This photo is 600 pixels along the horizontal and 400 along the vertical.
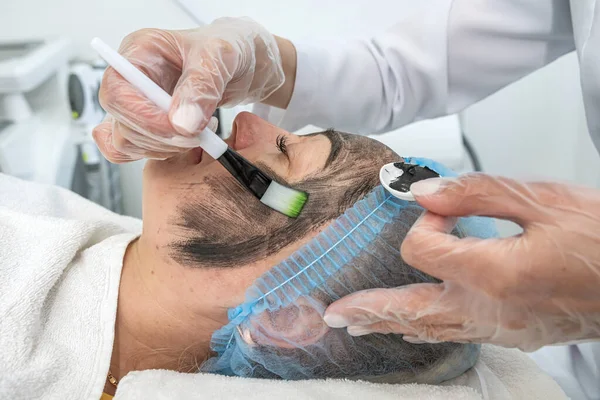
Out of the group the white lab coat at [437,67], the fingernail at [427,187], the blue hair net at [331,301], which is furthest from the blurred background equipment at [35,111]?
the fingernail at [427,187]

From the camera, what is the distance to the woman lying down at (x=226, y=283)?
2.77 ft

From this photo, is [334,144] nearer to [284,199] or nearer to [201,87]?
[284,199]

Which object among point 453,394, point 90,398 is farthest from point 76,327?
point 453,394

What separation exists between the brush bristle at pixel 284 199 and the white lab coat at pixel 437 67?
562 millimetres

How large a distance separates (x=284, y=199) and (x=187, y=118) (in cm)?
21

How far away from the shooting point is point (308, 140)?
3.21 ft

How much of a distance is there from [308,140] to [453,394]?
52 cm

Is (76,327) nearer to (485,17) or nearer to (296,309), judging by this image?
(296,309)

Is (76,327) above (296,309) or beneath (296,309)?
beneath

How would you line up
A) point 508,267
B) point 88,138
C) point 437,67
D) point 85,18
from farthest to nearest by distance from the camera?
1. point 85,18
2. point 88,138
3. point 437,67
4. point 508,267

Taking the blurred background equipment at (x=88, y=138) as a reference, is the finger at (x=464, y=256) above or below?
above

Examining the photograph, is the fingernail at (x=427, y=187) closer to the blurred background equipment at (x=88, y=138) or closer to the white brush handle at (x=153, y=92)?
the white brush handle at (x=153, y=92)

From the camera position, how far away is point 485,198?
26.1 inches

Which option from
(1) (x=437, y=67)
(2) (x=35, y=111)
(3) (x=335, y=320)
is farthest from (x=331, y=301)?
(2) (x=35, y=111)
